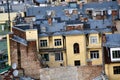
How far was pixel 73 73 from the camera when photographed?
175 ft

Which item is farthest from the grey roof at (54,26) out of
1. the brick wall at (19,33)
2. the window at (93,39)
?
the brick wall at (19,33)

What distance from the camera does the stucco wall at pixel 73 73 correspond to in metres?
52.8

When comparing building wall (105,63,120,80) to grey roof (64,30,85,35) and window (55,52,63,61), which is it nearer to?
grey roof (64,30,85,35)

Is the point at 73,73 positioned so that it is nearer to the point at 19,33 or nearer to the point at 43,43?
the point at 43,43

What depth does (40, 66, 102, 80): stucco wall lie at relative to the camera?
52812 mm

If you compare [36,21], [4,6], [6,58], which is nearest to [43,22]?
[36,21]

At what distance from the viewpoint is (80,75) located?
5312cm

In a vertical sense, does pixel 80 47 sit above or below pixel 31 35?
below

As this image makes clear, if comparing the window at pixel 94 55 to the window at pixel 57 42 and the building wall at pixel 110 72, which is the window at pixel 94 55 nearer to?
the window at pixel 57 42

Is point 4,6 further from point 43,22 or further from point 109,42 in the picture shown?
point 109,42

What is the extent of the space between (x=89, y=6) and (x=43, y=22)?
16142 mm

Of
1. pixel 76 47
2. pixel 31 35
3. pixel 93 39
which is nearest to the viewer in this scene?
pixel 31 35

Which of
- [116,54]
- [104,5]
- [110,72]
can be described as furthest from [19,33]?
[104,5]

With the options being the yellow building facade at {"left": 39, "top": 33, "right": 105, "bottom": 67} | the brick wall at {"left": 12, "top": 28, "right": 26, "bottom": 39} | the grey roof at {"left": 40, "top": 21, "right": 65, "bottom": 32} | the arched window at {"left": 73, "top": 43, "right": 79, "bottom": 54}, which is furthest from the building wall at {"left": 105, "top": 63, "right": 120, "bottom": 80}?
the grey roof at {"left": 40, "top": 21, "right": 65, "bottom": 32}
